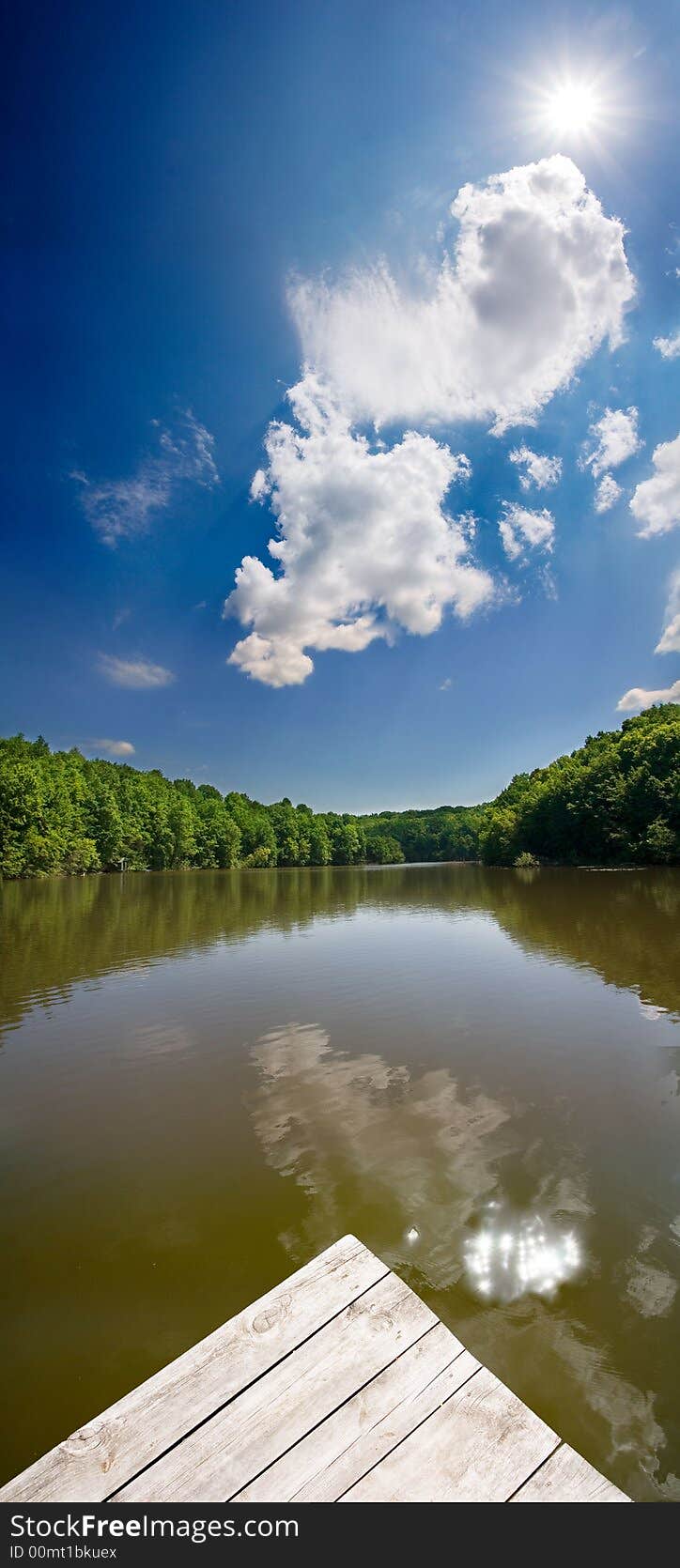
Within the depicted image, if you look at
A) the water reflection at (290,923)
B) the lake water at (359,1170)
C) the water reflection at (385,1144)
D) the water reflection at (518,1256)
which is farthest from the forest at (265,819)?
the water reflection at (518,1256)

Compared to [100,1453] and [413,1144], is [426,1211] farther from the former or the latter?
[100,1453]

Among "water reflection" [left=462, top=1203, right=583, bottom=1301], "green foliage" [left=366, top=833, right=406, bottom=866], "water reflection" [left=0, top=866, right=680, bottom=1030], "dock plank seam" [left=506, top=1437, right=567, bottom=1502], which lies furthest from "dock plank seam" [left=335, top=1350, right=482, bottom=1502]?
"green foliage" [left=366, top=833, right=406, bottom=866]

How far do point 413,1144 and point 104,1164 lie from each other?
11.5ft

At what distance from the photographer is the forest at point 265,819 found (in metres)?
64.7

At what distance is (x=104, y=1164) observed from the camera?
676 cm

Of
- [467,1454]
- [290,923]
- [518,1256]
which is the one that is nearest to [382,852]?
[290,923]

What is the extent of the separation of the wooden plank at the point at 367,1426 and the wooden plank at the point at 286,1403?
41mm

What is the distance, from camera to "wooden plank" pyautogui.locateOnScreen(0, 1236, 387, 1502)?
2463 millimetres

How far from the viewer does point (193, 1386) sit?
111 inches

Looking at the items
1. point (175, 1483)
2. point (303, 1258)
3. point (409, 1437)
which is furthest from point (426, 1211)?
point (175, 1483)

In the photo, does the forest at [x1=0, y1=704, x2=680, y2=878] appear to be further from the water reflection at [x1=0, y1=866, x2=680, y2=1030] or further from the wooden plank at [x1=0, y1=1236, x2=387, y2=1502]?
the wooden plank at [x1=0, y1=1236, x2=387, y2=1502]

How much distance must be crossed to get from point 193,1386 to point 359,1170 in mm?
4022

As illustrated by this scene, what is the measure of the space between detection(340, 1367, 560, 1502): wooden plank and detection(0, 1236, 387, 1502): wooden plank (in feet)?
2.13

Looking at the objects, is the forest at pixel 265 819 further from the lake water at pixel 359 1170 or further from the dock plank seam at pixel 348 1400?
the dock plank seam at pixel 348 1400
